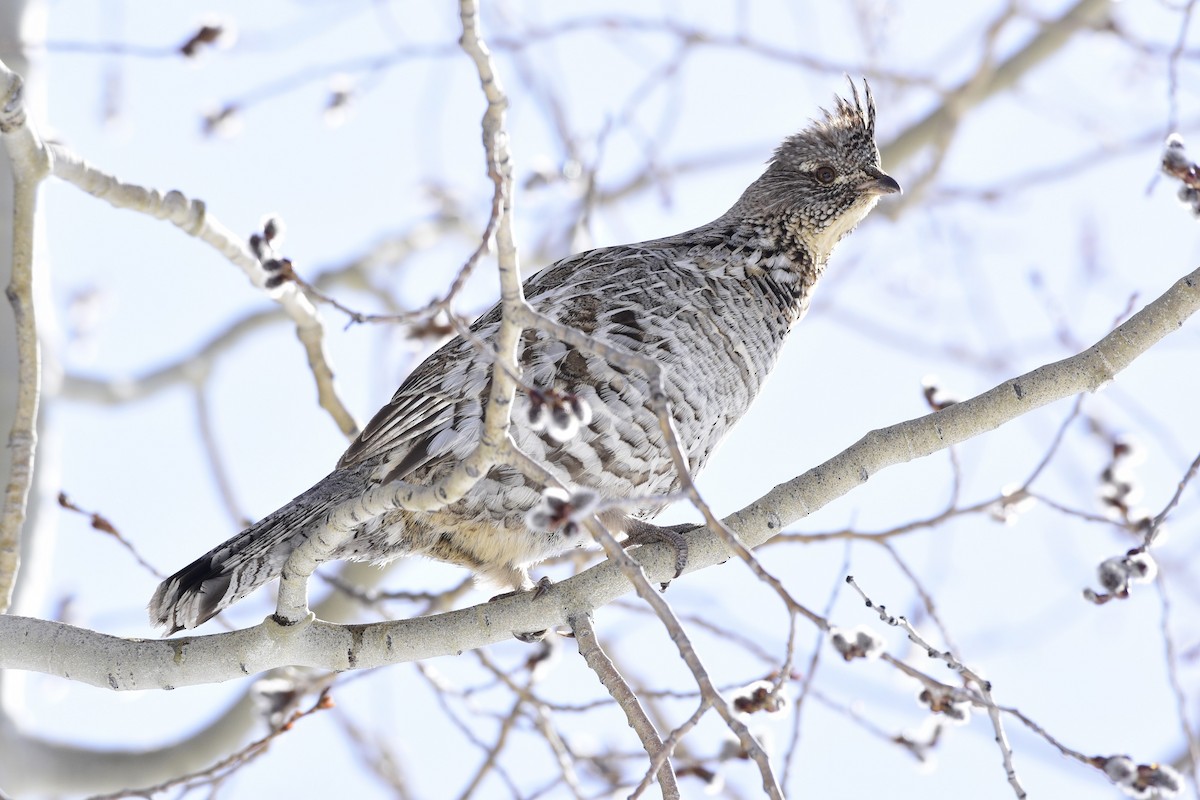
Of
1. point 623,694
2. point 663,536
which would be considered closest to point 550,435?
point 663,536

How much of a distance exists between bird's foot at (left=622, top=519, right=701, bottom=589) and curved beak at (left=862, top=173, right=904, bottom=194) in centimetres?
192

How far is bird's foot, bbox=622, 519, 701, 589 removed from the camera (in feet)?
11.1

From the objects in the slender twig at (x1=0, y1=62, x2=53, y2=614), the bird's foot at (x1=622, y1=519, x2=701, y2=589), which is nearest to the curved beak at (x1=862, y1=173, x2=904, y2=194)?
the bird's foot at (x1=622, y1=519, x2=701, y2=589)

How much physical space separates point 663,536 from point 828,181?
7.16ft

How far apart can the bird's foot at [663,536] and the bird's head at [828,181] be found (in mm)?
1702

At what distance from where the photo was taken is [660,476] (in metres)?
4.12

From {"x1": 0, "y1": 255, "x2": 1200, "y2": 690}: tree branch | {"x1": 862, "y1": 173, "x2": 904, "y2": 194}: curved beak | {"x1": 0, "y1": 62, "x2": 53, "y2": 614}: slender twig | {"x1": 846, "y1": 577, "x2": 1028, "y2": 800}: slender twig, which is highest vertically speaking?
{"x1": 862, "y1": 173, "x2": 904, "y2": 194}: curved beak

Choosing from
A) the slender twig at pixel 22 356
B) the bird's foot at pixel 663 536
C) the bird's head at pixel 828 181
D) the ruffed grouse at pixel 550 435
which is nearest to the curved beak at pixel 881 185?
the bird's head at pixel 828 181

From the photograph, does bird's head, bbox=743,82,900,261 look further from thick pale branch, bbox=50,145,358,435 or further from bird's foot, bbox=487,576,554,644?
bird's foot, bbox=487,576,554,644

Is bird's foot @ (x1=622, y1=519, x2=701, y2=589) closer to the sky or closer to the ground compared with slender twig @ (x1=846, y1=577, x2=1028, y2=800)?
closer to the sky

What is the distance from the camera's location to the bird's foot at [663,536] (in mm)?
3385

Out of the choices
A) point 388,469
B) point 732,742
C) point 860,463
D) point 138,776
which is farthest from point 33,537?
point 860,463

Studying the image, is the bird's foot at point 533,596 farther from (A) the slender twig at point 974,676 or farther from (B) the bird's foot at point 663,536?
(A) the slender twig at point 974,676

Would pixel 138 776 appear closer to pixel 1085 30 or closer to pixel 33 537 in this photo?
pixel 33 537
